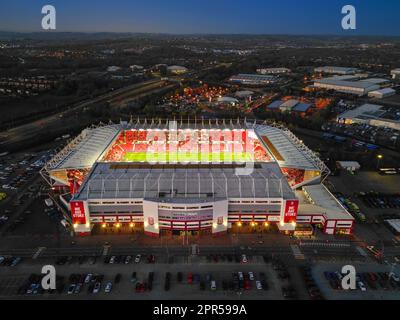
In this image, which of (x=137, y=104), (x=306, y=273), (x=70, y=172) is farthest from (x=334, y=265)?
(x=137, y=104)

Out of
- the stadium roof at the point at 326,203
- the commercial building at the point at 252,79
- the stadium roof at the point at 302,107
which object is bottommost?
the stadium roof at the point at 326,203

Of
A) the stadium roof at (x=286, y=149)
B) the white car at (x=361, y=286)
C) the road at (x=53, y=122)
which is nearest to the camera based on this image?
the white car at (x=361, y=286)

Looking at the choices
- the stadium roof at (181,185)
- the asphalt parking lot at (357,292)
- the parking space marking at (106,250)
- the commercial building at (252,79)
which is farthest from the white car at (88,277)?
the commercial building at (252,79)

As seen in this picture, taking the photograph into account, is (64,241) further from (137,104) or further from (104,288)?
(137,104)

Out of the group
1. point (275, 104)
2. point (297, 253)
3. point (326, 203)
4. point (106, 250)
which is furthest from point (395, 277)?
point (275, 104)

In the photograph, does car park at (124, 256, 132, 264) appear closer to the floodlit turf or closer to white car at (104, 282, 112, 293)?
white car at (104, 282, 112, 293)

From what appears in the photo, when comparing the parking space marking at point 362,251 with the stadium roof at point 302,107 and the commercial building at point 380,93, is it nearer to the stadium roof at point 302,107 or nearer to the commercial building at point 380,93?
the stadium roof at point 302,107

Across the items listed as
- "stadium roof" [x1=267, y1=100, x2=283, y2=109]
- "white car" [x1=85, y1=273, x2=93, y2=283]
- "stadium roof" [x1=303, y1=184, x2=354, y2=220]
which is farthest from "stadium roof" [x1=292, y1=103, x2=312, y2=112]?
"white car" [x1=85, y1=273, x2=93, y2=283]
